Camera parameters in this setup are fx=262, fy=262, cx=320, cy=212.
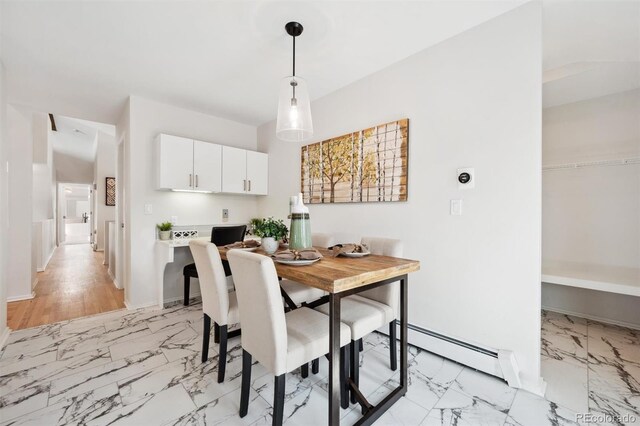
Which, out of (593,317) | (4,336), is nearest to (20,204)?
(4,336)

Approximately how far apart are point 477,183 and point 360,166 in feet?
3.54

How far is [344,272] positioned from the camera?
1.31 metres

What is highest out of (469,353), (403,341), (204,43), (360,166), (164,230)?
(204,43)

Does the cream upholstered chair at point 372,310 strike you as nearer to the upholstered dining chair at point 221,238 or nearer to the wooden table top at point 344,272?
the wooden table top at point 344,272

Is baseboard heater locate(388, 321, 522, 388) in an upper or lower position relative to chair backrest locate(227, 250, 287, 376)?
lower

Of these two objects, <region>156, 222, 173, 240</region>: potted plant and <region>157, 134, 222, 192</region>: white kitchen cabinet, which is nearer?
<region>157, 134, 222, 192</region>: white kitchen cabinet

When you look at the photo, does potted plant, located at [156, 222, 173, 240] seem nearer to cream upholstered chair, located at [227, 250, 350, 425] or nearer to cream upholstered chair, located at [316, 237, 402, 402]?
cream upholstered chair, located at [227, 250, 350, 425]

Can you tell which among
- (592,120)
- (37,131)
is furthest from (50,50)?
(592,120)

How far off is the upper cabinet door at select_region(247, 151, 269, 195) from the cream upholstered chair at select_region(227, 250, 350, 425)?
252cm

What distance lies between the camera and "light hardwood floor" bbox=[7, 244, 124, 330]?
2.78 m

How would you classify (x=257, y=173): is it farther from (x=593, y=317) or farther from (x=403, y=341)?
(x=593, y=317)

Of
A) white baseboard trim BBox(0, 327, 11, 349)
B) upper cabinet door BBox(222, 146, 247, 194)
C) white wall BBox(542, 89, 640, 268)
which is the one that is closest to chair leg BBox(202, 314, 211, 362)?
white baseboard trim BBox(0, 327, 11, 349)

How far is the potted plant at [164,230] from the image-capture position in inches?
123

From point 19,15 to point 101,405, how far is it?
259 cm
